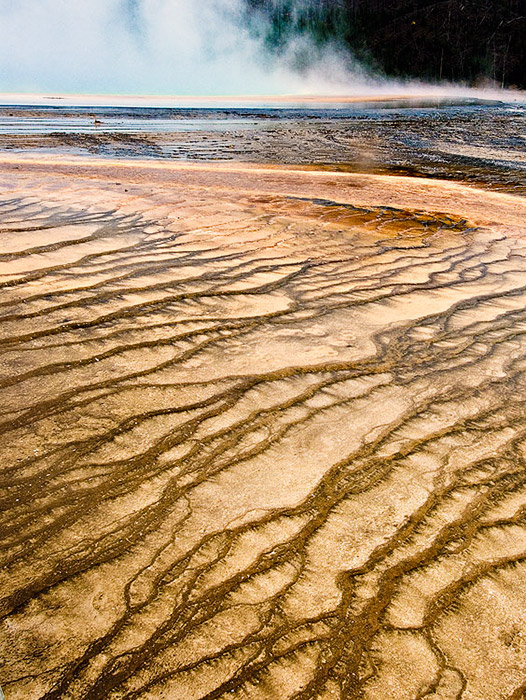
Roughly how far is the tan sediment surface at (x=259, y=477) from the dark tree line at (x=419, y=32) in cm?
5070

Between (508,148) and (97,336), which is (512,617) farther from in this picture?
(508,148)

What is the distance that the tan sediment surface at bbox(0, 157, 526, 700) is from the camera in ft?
4.14

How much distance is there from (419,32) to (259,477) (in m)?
57.0

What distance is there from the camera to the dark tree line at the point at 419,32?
46.1 meters

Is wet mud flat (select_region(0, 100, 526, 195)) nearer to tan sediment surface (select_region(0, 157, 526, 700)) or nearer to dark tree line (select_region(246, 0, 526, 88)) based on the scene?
tan sediment surface (select_region(0, 157, 526, 700))

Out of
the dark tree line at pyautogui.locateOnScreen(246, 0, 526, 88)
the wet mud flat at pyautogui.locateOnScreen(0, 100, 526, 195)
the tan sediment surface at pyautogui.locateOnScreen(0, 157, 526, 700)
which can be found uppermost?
the dark tree line at pyautogui.locateOnScreen(246, 0, 526, 88)

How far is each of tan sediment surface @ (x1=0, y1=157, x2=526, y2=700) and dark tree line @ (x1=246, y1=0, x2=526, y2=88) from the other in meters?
50.7

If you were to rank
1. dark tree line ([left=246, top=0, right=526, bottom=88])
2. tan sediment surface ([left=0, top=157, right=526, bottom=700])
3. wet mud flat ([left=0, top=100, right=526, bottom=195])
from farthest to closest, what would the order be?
1. dark tree line ([left=246, top=0, right=526, bottom=88])
2. wet mud flat ([left=0, top=100, right=526, bottom=195])
3. tan sediment surface ([left=0, top=157, right=526, bottom=700])

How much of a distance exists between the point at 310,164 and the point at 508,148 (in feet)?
15.9

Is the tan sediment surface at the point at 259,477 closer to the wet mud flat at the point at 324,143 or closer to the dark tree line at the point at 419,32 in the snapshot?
the wet mud flat at the point at 324,143

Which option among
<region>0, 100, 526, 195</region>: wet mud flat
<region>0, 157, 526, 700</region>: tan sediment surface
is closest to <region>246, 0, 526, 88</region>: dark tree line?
<region>0, 100, 526, 195</region>: wet mud flat

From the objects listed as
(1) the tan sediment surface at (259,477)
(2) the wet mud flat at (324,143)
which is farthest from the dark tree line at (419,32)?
(1) the tan sediment surface at (259,477)

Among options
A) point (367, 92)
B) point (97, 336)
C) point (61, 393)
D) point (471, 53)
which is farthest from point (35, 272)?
point (471, 53)

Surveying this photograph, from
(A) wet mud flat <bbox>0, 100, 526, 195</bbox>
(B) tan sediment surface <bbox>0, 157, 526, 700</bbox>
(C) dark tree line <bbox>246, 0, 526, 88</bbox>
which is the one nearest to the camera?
(B) tan sediment surface <bbox>0, 157, 526, 700</bbox>
